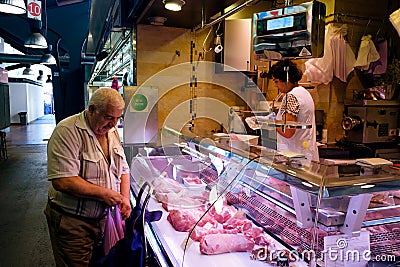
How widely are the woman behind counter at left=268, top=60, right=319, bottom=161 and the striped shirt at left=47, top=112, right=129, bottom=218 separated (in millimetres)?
1463

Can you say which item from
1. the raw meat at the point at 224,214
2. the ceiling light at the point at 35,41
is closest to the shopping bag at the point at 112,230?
the raw meat at the point at 224,214

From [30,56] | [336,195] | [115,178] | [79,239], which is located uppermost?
[30,56]

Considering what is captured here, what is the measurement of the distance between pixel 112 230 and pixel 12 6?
2.53 m

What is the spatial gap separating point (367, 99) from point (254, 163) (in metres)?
2.65

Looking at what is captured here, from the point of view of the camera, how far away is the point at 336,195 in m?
1.41

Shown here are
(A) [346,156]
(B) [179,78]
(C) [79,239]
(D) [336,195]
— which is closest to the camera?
(D) [336,195]

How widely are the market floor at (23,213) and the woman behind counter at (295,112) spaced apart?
8.75ft

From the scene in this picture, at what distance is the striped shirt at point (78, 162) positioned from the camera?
196 cm

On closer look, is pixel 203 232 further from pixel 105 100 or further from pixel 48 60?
pixel 48 60

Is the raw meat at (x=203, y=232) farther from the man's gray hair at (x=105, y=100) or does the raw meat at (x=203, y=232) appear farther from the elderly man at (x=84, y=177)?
the man's gray hair at (x=105, y=100)

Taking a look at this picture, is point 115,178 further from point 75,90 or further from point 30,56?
point 30,56

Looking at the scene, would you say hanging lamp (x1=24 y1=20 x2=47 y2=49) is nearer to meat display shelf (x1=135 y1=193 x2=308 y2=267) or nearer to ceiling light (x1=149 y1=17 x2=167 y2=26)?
ceiling light (x1=149 y1=17 x2=167 y2=26)

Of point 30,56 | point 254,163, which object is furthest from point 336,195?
point 30,56

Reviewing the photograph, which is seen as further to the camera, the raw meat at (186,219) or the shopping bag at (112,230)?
the raw meat at (186,219)
